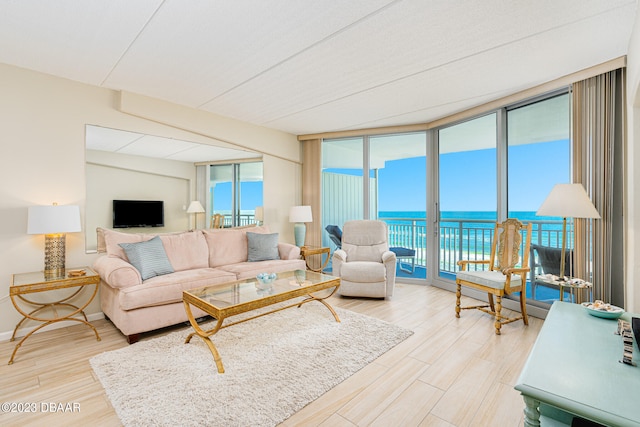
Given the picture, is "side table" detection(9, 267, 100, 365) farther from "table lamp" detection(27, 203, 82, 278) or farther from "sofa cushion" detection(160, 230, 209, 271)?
"sofa cushion" detection(160, 230, 209, 271)

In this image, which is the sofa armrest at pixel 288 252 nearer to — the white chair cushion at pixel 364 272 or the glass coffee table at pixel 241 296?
the white chair cushion at pixel 364 272

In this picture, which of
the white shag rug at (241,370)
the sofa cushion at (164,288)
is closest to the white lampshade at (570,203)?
the white shag rug at (241,370)

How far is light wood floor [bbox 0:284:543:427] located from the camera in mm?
1616

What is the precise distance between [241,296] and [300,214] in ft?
7.82

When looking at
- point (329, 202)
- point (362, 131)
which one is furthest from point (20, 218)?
point (362, 131)

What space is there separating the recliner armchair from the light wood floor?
2.48 feet

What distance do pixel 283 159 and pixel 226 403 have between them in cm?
392

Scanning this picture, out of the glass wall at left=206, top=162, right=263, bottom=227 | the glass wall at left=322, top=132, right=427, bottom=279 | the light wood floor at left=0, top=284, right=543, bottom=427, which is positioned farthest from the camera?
the glass wall at left=322, top=132, right=427, bottom=279

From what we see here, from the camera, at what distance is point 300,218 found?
4.64 meters

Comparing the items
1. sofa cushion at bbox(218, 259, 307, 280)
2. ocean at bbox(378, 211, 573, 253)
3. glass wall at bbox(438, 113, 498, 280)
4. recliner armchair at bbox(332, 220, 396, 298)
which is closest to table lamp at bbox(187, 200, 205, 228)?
sofa cushion at bbox(218, 259, 307, 280)

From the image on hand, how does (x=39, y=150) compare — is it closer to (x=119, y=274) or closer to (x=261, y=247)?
(x=119, y=274)

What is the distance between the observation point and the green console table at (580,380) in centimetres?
101

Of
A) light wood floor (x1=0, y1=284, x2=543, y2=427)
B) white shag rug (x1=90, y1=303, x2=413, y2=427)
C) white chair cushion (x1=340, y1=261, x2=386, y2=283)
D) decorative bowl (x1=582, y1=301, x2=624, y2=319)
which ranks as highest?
decorative bowl (x1=582, y1=301, x2=624, y2=319)

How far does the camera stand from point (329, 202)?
17.5 ft
